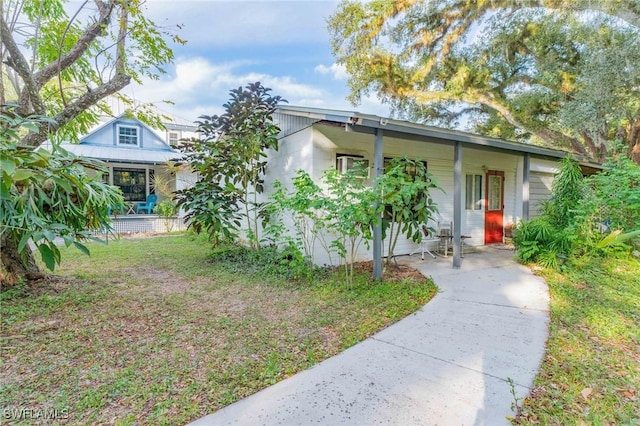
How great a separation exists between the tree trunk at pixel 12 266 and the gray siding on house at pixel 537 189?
1152cm

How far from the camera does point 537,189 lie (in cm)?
984

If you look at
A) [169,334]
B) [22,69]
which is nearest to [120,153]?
[22,69]

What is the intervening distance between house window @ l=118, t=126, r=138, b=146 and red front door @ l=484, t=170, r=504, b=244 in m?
15.7

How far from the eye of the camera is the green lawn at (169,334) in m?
2.28

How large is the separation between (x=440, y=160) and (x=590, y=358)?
5543mm

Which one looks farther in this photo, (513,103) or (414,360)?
(513,103)

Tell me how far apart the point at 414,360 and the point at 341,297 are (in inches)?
68.4

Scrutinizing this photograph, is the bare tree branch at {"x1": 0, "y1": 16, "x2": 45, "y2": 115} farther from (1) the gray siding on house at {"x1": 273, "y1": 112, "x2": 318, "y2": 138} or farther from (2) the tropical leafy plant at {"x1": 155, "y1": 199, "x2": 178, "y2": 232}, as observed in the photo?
(2) the tropical leafy plant at {"x1": 155, "y1": 199, "x2": 178, "y2": 232}

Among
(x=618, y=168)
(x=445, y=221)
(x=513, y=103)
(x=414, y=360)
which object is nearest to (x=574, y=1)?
(x=513, y=103)

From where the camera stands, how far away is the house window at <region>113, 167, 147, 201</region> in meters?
15.3

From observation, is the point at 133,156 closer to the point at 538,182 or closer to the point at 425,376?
the point at 425,376

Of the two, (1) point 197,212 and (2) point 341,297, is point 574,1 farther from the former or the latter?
(1) point 197,212

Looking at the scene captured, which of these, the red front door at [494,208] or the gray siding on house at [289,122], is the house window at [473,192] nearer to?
the red front door at [494,208]

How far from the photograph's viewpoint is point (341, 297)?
443 centimetres
